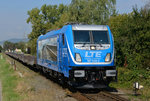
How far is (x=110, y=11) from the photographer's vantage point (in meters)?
39.2

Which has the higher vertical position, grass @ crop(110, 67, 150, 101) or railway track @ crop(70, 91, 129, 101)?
grass @ crop(110, 67, 150, 101)

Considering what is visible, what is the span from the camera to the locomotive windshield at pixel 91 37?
11381mm

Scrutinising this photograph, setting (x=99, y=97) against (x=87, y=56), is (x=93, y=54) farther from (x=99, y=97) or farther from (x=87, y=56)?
(x=99, y=97)

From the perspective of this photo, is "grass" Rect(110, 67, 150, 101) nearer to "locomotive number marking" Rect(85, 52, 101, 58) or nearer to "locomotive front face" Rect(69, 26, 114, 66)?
"locomotive front face" Rect(69, 26, 114, 66)

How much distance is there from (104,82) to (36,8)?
5941 centimetres

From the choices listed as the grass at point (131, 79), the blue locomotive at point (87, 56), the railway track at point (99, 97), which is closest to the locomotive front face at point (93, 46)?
the blue locomotive at point (87, 56)

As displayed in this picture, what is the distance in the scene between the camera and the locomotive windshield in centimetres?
1138

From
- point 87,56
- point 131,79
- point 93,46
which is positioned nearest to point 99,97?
point 87,56

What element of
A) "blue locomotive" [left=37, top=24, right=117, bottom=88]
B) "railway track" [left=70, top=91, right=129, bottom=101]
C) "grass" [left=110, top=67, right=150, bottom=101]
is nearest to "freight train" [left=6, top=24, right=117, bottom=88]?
"blue locomotive" [left=37, top=24, right=117, bottom=88]

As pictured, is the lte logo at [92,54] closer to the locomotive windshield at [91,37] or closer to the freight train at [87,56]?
the freight train at [87,56]

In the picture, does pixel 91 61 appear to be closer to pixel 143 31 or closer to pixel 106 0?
pixel 143 31

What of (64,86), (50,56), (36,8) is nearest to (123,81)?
(64,86)

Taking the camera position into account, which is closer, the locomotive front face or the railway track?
the railway track

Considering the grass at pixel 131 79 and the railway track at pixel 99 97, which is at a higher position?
the grass at pixel 131 79
